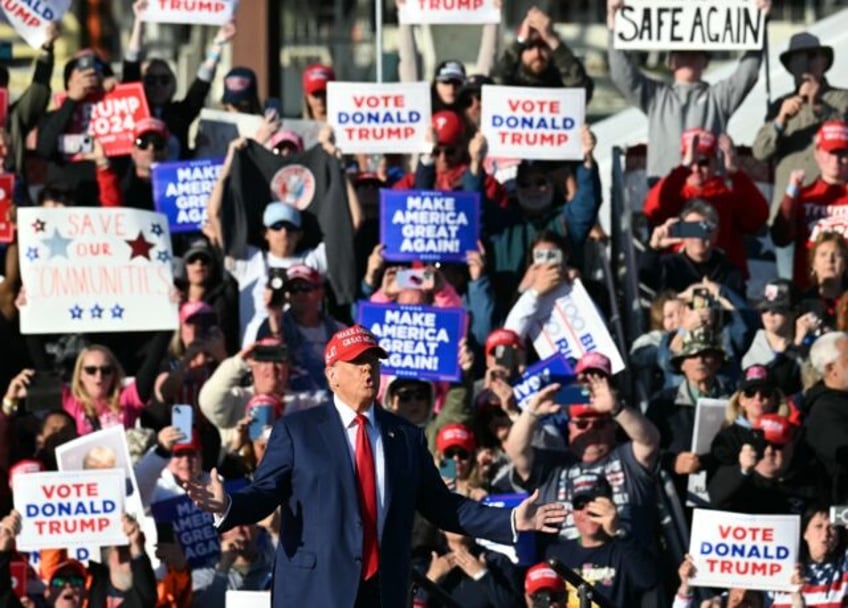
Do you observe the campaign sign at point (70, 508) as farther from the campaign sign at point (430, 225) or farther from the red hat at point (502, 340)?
the campaign sign at point (430, 225)

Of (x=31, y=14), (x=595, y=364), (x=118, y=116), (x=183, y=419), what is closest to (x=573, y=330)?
(x=595, y=364)

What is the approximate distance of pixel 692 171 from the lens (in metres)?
19.2

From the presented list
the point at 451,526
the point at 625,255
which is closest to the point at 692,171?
the point at 625,255

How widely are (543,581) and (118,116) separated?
5.16 meters

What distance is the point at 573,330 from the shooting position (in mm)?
18047

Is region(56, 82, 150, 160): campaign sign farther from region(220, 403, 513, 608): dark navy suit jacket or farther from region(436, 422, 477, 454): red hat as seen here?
region(220, 403, 513, 608): dark navy suit jacket

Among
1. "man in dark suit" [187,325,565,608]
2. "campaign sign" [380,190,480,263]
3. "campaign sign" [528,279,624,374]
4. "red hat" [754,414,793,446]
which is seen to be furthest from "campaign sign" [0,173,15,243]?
"man in dark suit" [187,325,565,608]

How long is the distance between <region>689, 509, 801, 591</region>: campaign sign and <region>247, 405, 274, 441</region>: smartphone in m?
2.34

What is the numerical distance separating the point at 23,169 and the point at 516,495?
495 cm

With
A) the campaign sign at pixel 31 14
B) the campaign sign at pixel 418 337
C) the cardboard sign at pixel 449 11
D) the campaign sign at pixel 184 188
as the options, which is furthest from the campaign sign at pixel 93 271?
the cardboard sign at pixel 449 11

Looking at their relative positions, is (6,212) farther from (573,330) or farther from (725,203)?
(725,203)

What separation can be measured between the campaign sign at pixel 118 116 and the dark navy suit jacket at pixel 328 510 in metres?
6.52

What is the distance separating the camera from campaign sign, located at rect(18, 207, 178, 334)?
18375 millimetres

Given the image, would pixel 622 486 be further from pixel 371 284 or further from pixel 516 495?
pixel 371 284
